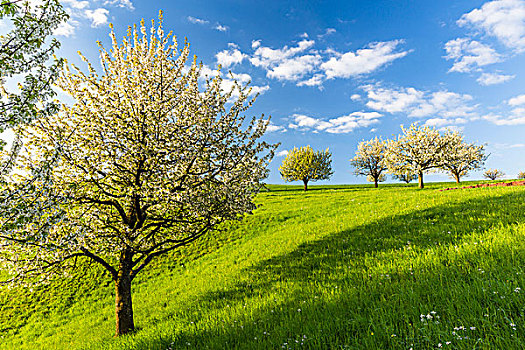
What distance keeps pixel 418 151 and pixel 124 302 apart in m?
53.9

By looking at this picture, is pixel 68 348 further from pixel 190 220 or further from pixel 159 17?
pixel 159 17

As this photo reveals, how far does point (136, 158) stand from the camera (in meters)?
9.93

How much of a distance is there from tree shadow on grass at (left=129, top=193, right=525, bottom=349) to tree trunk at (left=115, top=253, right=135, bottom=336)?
3273mm

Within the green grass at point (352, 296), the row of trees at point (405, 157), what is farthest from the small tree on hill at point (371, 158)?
the green grass at point (352, 296)

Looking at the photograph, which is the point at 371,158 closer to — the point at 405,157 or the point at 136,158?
the point at 405,157

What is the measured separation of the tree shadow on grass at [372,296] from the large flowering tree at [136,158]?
167 inches

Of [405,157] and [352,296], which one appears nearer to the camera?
[352,296]

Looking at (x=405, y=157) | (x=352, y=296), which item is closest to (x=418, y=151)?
(x=405, y=157)

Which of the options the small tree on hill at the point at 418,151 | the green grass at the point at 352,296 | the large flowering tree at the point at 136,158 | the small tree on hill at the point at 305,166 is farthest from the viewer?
the small tree on hill at the point at 305,166

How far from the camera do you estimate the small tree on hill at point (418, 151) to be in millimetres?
46156

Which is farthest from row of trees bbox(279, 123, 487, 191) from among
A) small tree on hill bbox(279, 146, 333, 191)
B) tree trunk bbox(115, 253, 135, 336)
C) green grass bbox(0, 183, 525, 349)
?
tree trunk bbox(115, 253, 135, 336)

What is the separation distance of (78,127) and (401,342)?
12.3 m

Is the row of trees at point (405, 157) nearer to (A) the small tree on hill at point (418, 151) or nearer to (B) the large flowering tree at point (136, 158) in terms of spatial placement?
(A) the small tree on hill at point (418, 151)

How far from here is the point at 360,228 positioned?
45.8 ft
